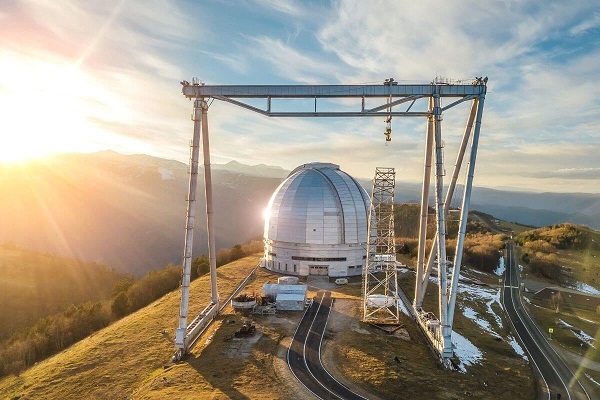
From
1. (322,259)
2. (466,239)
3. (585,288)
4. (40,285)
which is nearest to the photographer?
(322,259)

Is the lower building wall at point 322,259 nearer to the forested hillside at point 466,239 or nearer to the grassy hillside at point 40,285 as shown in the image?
the forested hillside at point 466,239

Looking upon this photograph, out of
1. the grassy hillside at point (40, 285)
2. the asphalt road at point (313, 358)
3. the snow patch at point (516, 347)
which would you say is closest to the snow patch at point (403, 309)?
the asphalt road at point (313, 358)

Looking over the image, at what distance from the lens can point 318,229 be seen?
217 ft

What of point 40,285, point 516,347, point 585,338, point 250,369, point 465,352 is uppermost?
point 250,369

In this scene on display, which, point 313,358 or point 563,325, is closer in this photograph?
point 313,358

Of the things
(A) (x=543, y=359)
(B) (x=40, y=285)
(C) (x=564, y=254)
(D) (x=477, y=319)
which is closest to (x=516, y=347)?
(A) (x=543, y=359)

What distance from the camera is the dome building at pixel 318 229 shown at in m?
66.3

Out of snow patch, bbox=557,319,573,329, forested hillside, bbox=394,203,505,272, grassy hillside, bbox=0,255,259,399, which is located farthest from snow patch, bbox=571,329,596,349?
grassy hillside, bbox=0,255,259,399

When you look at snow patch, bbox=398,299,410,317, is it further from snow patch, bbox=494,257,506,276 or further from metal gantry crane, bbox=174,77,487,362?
snow patch, bbox=494,257,506,276

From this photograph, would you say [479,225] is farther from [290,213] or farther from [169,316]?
[169,316]

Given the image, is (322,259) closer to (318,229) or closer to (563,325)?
(318,229)

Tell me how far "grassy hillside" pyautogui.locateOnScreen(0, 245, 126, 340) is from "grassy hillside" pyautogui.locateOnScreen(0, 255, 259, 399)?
5563 centimetres

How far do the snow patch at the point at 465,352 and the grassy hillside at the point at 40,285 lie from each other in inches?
3490

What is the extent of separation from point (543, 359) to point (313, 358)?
30.6 metres
